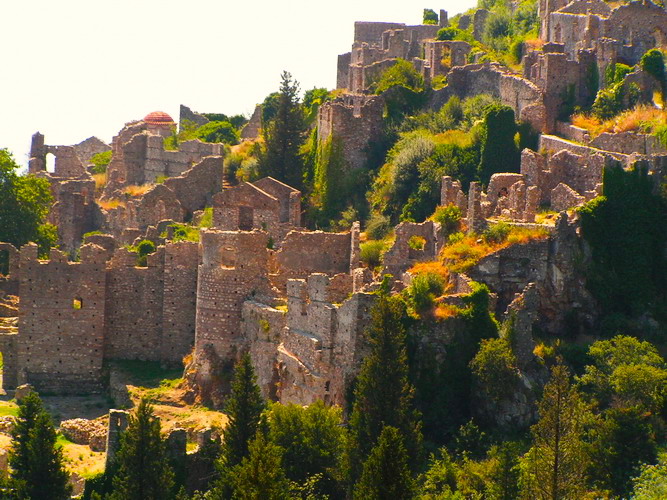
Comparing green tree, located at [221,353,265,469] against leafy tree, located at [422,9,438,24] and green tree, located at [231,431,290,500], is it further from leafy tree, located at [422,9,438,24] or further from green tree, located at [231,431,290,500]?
leafy tree, located at [422,9,438,24]

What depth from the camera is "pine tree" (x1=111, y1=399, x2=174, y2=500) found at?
175ft

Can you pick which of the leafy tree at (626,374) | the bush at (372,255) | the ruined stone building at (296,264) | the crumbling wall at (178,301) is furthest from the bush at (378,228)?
the leafy tree at (626,374)

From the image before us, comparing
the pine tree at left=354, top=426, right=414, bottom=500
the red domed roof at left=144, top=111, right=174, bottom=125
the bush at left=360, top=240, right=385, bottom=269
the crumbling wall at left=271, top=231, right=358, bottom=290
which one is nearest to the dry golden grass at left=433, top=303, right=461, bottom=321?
the bush at left=360, top=240, right=385, bottom=269

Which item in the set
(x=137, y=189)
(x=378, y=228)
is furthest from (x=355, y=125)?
(x=137, y=189)

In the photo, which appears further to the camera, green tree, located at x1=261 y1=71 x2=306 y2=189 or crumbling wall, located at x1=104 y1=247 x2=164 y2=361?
green tree, located at x1=261 y1=71 x2=306 y2=189

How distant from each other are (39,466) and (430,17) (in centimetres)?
4337

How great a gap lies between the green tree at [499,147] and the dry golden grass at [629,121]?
6.78 feet

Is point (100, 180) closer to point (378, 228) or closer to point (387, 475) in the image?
point (378, 228)

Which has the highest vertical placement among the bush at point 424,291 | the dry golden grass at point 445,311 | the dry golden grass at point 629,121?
the dry golden grass at point 629,121

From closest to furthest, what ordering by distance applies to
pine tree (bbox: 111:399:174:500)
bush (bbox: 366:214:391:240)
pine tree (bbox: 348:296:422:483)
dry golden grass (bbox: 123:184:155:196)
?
pine tree (bbox: 111:399:174:500)
pine tree (bbox: 348:296:422:483)
bush (bbox: 366:214:391:240)
dry golden grass (bbox: 123:184:155:196)

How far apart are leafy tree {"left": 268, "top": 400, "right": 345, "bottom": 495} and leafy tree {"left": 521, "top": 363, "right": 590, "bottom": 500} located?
5.02 meters

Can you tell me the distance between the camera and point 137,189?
78.2 m

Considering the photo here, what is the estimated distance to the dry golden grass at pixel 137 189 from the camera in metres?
77.1

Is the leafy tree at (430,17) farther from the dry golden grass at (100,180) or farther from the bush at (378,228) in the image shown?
the bush at (378,228)
